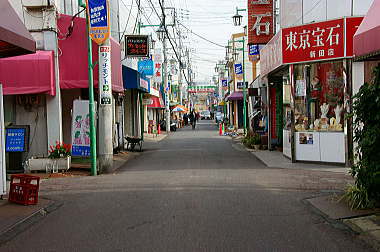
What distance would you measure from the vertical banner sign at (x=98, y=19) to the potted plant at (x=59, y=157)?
3596 mm

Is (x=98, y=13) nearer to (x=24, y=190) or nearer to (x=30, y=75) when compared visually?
(x=30, y=75)

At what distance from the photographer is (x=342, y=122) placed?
15430mm

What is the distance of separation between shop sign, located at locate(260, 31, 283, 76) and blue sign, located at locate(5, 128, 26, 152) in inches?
360

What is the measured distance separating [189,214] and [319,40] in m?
9.46

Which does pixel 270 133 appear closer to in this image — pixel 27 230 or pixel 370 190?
pixel 370 190

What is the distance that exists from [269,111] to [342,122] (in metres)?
7.39

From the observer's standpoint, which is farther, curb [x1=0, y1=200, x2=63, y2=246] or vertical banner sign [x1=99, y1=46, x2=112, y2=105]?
vertical banner sign [x1=99, y1=46, x2=112, y2=105]

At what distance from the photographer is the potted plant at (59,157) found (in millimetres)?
14977

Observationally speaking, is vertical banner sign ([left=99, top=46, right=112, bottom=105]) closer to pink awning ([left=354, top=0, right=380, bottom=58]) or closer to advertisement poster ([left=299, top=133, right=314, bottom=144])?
advertisement poster ([left=299, top=133, right=314, bottom=144])

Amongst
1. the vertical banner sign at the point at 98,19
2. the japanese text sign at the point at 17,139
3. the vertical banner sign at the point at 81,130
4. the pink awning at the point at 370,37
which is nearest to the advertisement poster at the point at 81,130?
the vertical banner sign at the point at 81,130

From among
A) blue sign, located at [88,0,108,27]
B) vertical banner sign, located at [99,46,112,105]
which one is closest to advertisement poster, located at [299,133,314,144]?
vertical banner sign, located at [99,46,112,105]

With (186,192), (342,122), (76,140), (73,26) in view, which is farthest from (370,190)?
(73,26)

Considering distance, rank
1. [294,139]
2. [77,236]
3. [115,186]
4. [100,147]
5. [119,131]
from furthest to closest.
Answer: [119,131] → [294,139] → [100,147] → [115,186] → [77,236]

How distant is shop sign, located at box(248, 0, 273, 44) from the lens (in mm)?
21750
